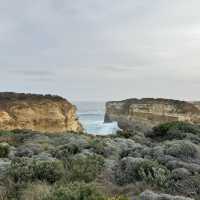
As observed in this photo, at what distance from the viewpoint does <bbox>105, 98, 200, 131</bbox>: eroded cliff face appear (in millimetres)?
64938

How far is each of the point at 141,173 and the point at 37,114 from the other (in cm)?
3699

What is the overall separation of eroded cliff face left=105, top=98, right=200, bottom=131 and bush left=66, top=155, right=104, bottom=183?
52.4 meters

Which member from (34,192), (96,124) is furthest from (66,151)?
(96,124)

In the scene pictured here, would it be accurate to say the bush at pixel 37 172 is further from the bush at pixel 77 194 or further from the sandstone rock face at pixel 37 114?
the sandstone rock face at pixel 37 114

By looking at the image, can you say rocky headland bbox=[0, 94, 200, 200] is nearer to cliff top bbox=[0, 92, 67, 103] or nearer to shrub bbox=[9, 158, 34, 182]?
shrub bbox=[9, 158, 34, 182]

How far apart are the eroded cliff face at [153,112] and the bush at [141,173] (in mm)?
52586

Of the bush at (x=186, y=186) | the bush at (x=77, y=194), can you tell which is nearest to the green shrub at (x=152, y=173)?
the bush at (x=186, y=186)

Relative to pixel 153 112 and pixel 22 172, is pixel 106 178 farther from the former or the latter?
pixel 153 112

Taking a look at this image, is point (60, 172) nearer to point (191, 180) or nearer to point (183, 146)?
point (191, 180)

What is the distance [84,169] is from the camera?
30.8 ft

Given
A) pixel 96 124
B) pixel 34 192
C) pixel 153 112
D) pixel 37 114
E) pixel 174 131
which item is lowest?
pixel 96 124

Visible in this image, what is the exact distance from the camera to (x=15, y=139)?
19.4 metres

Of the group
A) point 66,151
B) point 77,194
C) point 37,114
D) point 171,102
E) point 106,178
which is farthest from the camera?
point 171,102

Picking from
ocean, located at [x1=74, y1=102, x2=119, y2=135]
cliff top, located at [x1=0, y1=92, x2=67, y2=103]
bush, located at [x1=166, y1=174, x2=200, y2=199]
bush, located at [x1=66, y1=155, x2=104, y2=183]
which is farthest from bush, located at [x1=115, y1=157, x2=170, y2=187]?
ocean, located at [x1=74, y1=102, x2=119, y2=135]
